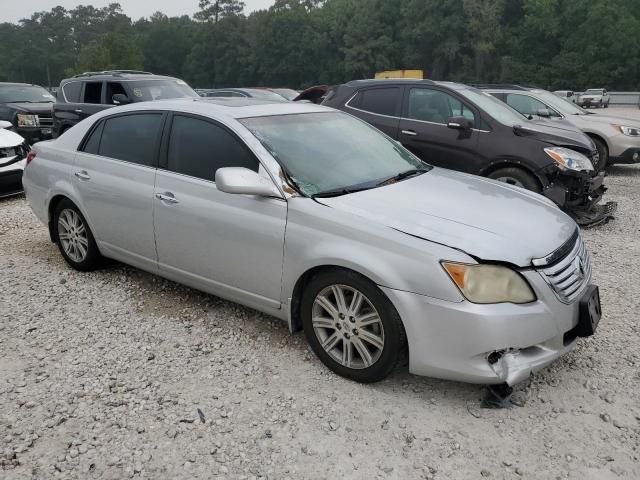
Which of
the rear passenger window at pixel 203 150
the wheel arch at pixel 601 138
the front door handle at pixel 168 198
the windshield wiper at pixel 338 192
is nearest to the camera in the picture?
the windshield wiper at pixel 338 192

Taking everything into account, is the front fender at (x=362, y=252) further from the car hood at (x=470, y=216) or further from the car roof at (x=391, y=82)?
the car roof at (x=391, y=82)

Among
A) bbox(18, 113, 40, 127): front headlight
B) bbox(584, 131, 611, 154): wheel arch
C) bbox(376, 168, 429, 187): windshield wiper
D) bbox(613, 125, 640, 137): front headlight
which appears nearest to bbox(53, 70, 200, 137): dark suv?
bbox(18, 113, 40, 127): front headlight

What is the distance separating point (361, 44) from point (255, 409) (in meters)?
76.6

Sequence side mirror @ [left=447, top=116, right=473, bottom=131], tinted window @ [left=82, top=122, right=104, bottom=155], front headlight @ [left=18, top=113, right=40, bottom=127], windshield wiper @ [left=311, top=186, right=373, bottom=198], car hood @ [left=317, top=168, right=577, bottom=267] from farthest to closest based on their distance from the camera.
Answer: front headlight @ [left=18, top=113, right=40, bottom=127] → side mirror @ [left=447, top=116, right=473, bottom=131] → tinted window @ [left=82, top=122, right=104, bottom=155] → windshield wiper @ [left=311, top=186, right=373, bottom=198] → car hood @ [left=317, top=168, right=577, bottom=267]

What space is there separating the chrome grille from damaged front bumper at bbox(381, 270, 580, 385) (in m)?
0.06

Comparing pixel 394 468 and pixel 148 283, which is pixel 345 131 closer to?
pixel 148 283

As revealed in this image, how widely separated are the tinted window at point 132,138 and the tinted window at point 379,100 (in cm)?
380

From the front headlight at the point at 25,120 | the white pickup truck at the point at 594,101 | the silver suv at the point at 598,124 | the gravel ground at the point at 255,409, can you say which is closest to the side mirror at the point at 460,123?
the gravel ground at the point at 255,409

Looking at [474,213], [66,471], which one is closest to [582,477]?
[474,213]

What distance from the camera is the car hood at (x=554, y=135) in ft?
20.9

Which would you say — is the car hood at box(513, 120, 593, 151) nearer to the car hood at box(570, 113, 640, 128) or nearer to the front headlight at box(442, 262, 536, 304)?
the car hood at box(570, 113, 640, 128)

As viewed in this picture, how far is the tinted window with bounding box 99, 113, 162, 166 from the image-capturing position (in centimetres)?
410


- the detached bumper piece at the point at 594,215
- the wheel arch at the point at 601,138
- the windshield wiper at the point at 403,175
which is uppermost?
the windshield wiper at the point at 403,175

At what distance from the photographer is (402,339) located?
2873mm
